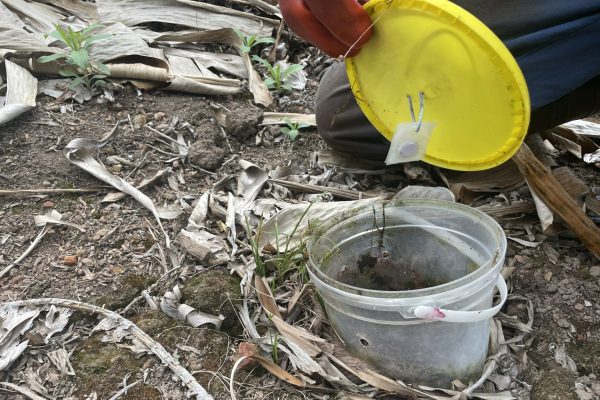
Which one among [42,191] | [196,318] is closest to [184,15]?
[42,191]

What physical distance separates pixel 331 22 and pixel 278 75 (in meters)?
1.10

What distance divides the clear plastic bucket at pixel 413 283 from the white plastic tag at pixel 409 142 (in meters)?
0.16

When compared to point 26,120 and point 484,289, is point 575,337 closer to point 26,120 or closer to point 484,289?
point 484,289

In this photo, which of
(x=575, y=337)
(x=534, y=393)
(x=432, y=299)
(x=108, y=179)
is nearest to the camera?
(x=432, y=299)

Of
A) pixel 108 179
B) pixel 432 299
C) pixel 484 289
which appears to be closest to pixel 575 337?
pixel 484 289

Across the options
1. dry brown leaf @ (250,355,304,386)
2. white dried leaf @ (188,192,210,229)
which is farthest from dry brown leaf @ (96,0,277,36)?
dry brown leaf @ (250,355,304,386)

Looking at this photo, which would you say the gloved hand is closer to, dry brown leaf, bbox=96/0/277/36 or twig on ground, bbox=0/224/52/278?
twig on ground, bbox=0/224/52/278

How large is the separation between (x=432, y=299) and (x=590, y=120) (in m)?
1.40

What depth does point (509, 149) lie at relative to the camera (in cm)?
122

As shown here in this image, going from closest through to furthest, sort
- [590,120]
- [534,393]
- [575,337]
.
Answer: [534,393] < [575,337] < [590,120]

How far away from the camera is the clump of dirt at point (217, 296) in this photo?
4.68ft

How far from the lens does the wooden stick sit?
1571 millimetres

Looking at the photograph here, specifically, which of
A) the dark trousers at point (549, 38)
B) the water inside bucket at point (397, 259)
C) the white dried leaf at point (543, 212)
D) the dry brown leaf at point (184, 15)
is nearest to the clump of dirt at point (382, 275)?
the water inside bucket at point (397, 259)

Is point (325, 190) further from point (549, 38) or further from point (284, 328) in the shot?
point (549, 38)
